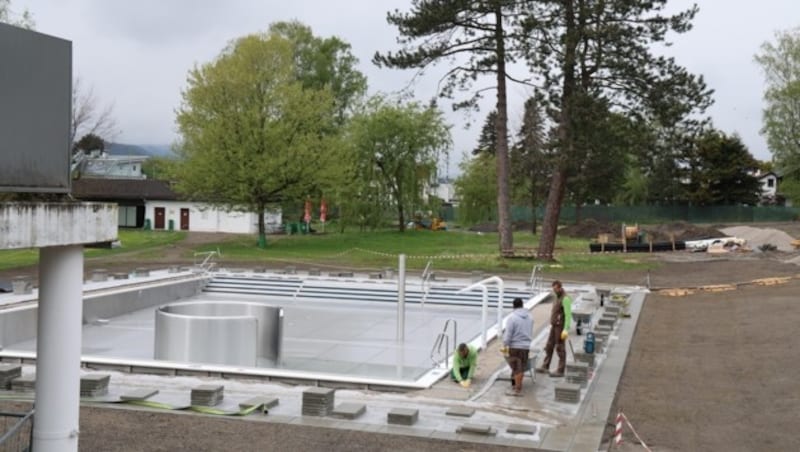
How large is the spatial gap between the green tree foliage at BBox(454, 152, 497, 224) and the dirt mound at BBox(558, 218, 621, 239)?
679 cm

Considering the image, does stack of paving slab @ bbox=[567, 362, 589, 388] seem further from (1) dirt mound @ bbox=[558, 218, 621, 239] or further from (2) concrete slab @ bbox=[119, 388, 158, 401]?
→ (1) dirt mound @ bbox=[558, 218, 621, 239]

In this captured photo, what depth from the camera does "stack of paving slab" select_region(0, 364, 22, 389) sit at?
1348cm

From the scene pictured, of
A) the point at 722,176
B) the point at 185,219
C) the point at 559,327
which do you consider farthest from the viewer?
the point at 722,176

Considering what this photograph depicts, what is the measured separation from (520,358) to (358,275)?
1930cm

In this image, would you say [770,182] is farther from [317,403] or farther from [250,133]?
[317,403]

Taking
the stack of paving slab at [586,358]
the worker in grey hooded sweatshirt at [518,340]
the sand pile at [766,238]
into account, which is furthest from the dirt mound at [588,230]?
the worker in grey hooded sweatshirt at [518,340]

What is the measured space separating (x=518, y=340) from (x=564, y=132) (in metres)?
23.3

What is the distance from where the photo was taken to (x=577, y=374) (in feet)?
47.2

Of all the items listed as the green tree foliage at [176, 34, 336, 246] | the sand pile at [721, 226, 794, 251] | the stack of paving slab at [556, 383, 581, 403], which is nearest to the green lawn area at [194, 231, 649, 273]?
the green tree foliage at [176, 34, 336, 246]

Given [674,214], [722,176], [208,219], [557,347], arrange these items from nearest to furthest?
[557,347], [208,219], [722,176], [674,214]

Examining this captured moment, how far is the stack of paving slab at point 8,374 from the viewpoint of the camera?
13477mm

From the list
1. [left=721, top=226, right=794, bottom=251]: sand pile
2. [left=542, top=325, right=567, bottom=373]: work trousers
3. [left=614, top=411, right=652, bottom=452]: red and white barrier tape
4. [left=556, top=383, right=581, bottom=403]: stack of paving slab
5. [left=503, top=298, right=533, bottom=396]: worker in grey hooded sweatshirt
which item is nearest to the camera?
[left=614, top=411, right=652, bottom=452]: red and white barrier tape

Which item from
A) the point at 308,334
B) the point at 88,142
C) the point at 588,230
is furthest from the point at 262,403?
the point at 588,230

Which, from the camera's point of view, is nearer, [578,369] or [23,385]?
[23,385]
